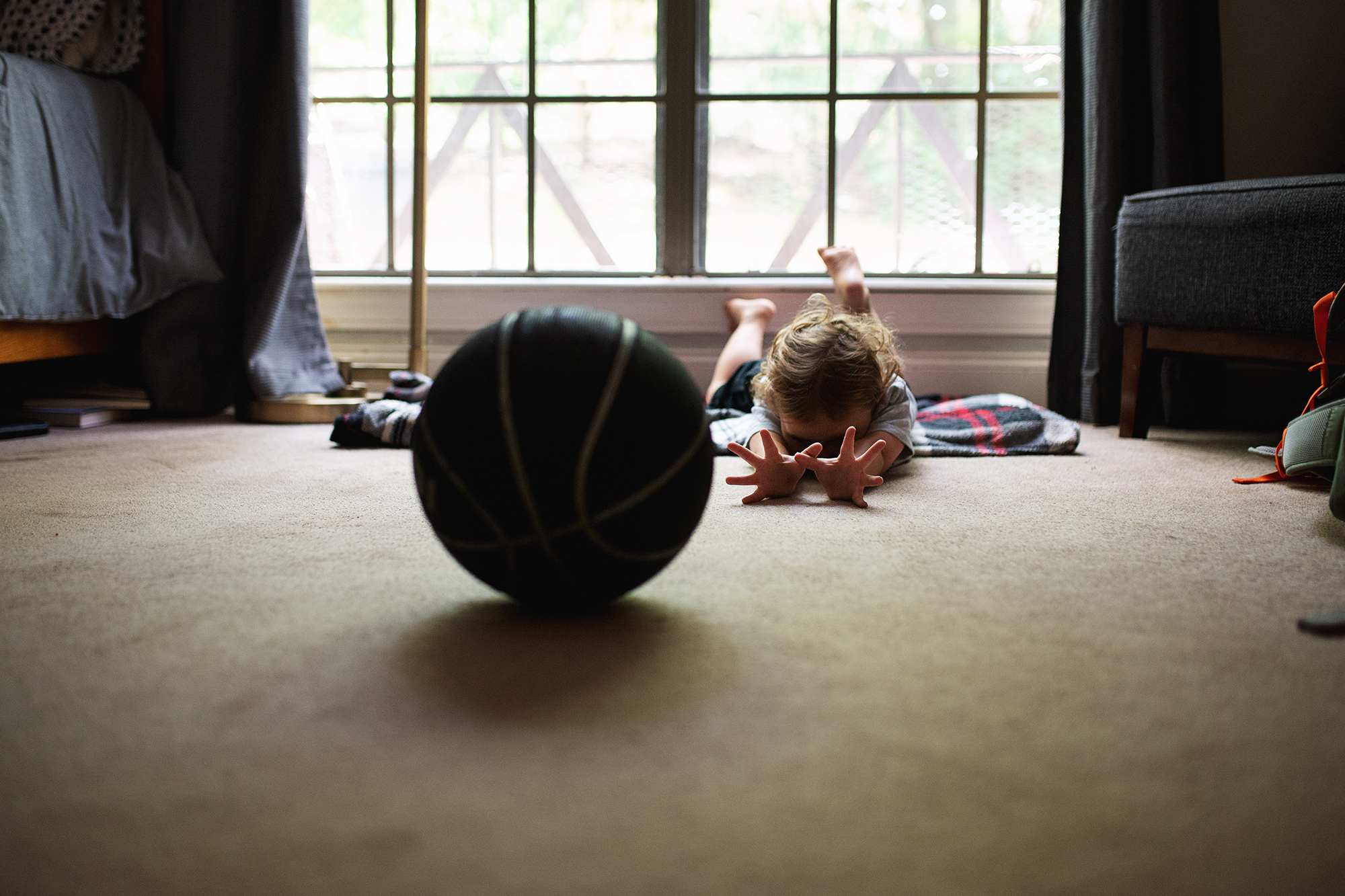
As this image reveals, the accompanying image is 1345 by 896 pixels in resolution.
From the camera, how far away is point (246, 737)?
2.62ft

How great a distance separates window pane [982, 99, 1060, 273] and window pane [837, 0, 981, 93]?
0.16 meters

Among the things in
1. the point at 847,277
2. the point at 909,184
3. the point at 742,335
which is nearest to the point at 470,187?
the point at 742,335

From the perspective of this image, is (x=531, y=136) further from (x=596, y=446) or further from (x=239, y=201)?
(x=596, y=446)

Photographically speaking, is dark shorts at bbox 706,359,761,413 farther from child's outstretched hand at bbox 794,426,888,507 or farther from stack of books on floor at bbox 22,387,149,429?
stack of books on floor at bbox 22,387,149,429

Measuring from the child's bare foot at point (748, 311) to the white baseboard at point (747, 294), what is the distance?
0.23ft

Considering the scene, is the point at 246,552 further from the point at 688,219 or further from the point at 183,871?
the point at 688,219

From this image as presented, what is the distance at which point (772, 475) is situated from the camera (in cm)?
176

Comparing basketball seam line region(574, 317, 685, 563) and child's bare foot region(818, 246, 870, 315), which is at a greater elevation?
child's bare foot region(818, 246, 870, 315)

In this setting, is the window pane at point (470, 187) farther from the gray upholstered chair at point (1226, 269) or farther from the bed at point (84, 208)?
the gray upholstered chair at point (1226, 269)

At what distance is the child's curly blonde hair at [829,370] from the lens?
1.92 m

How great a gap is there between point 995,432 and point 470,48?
1.97m

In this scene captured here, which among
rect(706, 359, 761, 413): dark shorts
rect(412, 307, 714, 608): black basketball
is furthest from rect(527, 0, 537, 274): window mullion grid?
rect(412, 307, 714, 608): black basketball

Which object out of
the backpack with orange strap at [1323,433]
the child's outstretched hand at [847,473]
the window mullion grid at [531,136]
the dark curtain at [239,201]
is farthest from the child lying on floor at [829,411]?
the dark curtain at [239,201]

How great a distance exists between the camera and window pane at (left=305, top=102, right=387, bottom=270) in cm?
321
